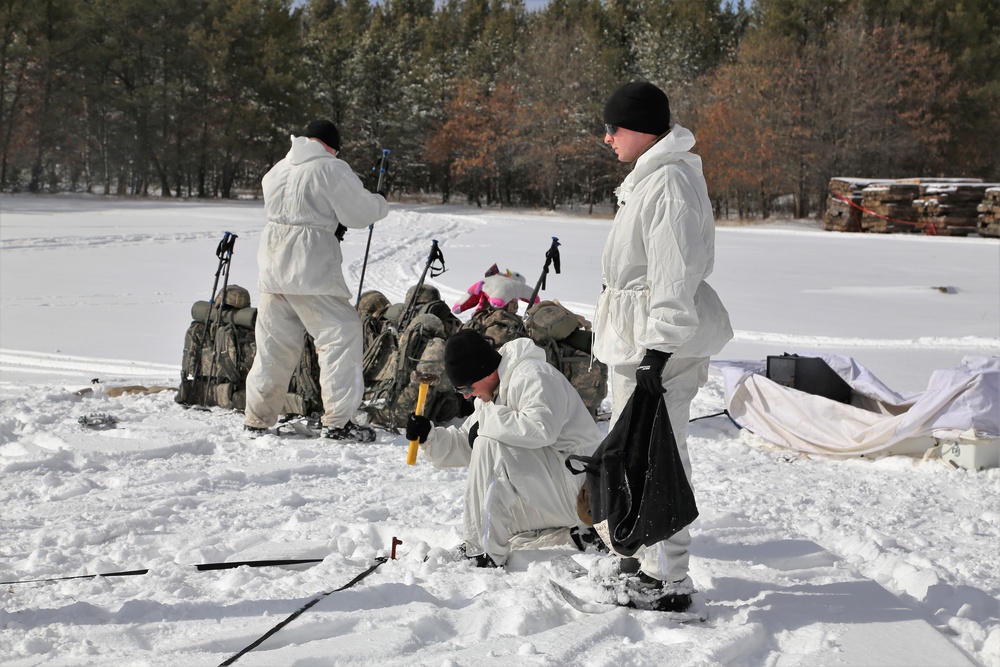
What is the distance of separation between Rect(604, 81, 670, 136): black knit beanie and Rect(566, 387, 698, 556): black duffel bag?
818 mm

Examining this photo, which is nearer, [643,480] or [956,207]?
[643,480]

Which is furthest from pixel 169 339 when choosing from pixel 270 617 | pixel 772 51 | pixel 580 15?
pixel 580 15

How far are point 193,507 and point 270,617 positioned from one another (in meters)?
1.40

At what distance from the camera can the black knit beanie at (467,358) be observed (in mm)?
3418

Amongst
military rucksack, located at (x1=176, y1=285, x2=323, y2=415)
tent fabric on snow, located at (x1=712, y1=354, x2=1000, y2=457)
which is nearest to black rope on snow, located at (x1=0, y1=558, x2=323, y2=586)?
military rucksack, located at (x1=176, y1=285, x2=323, y2=415)

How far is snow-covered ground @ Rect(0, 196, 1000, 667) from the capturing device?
2795mm

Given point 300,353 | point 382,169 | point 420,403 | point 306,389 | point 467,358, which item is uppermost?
point 382,169

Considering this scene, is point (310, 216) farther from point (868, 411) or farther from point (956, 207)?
point (956, 207)

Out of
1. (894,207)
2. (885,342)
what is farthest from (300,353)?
(894,207)

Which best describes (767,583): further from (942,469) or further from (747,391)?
(747,391)

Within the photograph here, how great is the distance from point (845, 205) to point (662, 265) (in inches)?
885

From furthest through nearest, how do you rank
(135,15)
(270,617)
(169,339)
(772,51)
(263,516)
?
(135,15), (772,51), (169,339), (263,516), (270,617)

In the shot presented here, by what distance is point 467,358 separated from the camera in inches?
135

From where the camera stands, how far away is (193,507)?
4211 mm
